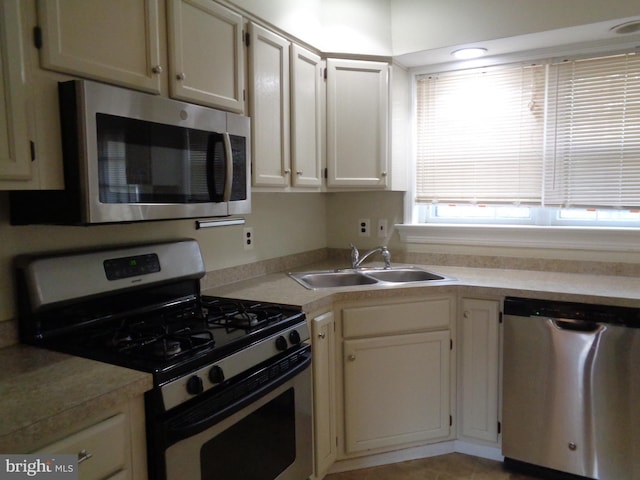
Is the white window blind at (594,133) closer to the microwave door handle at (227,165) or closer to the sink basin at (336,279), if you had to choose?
the sink basin at (336,279)

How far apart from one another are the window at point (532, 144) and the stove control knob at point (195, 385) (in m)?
2.04

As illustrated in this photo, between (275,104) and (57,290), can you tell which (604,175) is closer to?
(275,104)

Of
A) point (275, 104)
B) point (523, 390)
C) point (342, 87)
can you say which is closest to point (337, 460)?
point (523, 390)

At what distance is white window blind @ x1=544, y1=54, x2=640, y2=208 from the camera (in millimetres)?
2412

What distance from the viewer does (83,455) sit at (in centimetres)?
104

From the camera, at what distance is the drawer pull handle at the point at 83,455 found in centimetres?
103

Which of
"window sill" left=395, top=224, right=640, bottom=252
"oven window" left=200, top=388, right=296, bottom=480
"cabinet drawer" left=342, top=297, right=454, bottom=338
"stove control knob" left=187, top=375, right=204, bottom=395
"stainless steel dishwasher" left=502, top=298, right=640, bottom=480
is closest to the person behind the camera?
"stove control knob" left=187, top=375, right=204, bottom=395

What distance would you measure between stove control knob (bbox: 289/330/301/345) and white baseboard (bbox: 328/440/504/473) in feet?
2.86

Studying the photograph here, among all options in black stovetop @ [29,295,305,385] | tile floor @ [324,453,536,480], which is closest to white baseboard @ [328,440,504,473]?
tile floor @ [324,453,536,480]

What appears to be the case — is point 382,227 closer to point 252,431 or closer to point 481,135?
point 481,135

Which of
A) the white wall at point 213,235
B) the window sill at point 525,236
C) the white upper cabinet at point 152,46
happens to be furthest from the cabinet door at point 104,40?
the window sill at point 525,236

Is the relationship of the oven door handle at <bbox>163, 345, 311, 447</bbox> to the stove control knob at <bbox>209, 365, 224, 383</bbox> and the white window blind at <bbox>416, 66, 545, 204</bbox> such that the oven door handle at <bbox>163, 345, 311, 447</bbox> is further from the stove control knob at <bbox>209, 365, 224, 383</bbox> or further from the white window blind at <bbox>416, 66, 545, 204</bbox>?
the white window blind at <bbox>416, 66, 545, 204</bbox>

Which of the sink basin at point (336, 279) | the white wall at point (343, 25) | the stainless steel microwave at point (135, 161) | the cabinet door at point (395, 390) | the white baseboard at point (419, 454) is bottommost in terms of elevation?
the white baseboard at point (419, 454)

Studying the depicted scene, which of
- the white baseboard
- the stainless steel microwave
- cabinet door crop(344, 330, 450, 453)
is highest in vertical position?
the stainless steel microwave
